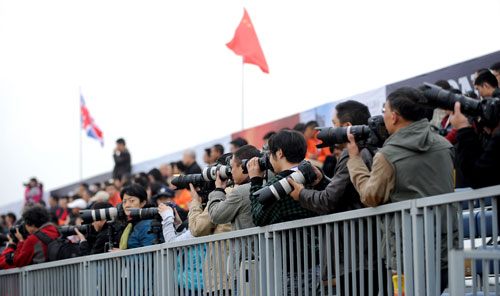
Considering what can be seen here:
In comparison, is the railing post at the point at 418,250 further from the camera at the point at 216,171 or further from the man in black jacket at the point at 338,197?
the camera at the point at 216,171

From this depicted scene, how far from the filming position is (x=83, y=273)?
327 inches

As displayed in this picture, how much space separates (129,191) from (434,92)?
4.80 metres

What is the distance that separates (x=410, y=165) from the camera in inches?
182

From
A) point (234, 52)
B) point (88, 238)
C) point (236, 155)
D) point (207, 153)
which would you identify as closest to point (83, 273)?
point (88, 238)

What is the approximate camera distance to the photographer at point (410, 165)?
463 cm

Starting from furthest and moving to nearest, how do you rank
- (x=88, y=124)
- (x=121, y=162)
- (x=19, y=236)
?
(x=88, y=124), (x=121, y=162), (x=19, y=236)

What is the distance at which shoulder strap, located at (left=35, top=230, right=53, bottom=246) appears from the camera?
32.8 feet

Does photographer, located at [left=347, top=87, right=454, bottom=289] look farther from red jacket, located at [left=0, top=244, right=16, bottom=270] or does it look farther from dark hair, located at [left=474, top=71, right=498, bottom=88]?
red jacket, located at [left=0, top=244, right=16, bottom=270]

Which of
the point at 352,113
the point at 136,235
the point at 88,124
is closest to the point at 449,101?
the point at 352,113

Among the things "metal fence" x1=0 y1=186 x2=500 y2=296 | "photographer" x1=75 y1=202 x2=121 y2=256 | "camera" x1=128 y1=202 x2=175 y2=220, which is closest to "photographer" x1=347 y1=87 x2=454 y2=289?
"metal fence" x1=0 y1=186 x2=500 y2=296

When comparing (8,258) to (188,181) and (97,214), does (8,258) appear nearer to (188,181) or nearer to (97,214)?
(97,214)

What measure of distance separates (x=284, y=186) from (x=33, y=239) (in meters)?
5.67

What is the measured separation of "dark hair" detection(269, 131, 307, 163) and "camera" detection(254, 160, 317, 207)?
0.27 meters

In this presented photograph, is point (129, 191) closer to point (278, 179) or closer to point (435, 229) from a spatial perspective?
point (278, 179)
